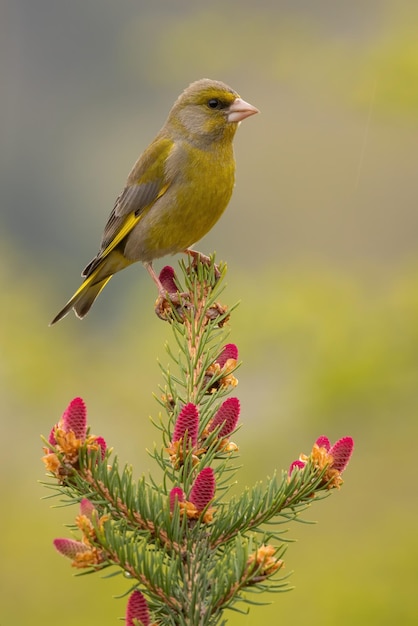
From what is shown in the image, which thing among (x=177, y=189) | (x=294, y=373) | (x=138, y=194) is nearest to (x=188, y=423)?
(x=177, y=189)

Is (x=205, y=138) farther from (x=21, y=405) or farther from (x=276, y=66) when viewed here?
(x=21, y=405)

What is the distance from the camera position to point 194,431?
148 cm

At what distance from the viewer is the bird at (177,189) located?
301 centimetres

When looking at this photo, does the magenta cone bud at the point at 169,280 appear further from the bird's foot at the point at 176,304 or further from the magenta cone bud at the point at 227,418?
the magenta cone bud at the point at 227,418

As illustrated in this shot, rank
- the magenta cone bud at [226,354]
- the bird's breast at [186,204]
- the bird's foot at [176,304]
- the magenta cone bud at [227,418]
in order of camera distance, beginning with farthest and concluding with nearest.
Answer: the bird's breast at [186,204] < the bird's foot at [176,304] < the magenta cone bud at [226,354] < the magenta cone bud at [227,418]

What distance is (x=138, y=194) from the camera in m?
3.27

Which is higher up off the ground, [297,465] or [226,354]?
[226,354]

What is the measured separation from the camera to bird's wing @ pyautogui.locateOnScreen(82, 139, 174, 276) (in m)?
3.20

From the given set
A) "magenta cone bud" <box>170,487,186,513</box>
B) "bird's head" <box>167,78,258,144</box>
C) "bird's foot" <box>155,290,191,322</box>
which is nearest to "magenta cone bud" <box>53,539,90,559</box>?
"magenta cone bud" <box>170,487,186,513</box>

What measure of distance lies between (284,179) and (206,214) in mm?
17952

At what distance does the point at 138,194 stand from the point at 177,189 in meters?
0.24

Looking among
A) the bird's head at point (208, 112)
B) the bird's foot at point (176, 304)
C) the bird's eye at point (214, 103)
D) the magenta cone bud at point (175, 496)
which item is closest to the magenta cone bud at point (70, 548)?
the magenta cone bud at point (175, 496)

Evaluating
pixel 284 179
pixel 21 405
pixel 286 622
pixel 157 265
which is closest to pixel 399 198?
pixel 284 179

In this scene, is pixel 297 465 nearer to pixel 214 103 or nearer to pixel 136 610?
pixel 136 610
